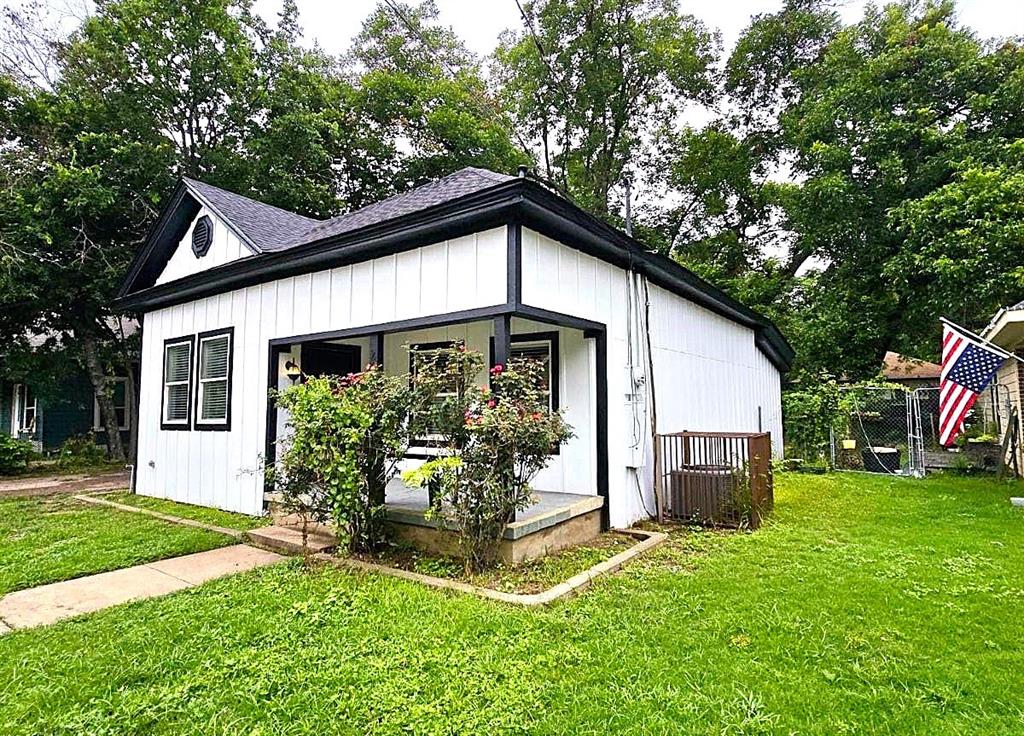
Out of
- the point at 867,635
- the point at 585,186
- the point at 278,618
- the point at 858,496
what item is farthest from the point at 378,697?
the point at 585,186

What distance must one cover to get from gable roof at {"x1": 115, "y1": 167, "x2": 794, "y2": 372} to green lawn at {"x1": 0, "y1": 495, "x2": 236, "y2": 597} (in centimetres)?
308

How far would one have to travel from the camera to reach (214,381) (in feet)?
24.6

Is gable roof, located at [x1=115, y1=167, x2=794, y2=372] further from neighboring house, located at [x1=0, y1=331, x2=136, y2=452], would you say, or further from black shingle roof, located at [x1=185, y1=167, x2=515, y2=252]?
neighboring house, located at [x1=0, y1=331, x2=136, y2=452]

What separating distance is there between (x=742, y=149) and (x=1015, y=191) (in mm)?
9271

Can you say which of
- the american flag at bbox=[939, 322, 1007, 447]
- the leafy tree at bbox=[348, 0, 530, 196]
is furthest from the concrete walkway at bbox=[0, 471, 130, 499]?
the american flag at bbox=[939, 322, 1007, 447]

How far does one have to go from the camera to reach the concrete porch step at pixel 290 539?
196 inches

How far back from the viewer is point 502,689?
8.28 feet

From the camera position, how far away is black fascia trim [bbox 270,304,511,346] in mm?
4741

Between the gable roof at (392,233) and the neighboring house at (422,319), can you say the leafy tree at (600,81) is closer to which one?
the gable roof at (392,233)

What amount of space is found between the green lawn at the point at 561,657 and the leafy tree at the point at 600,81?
58.6 feet

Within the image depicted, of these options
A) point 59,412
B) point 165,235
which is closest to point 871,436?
point 165,235

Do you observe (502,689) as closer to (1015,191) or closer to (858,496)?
(858,496)

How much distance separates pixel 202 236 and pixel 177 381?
2.22m

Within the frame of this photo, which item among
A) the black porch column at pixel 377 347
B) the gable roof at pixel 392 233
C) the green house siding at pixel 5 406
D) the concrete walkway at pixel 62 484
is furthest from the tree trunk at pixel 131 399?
the black porch column at pixel 377 347
